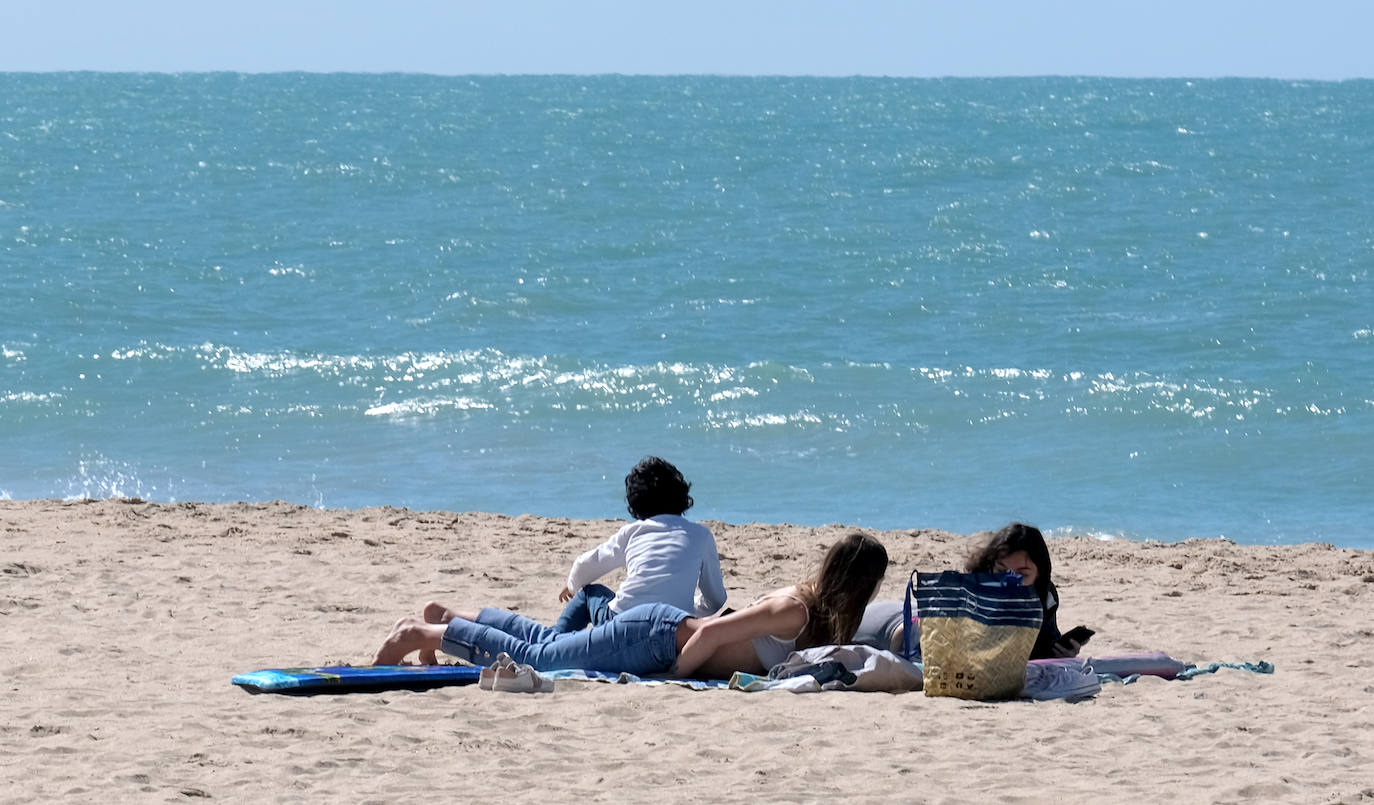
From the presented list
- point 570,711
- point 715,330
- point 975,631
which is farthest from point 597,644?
point 715,330

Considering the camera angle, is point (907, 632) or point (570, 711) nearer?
point (570, 711)

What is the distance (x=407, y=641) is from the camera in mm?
6012

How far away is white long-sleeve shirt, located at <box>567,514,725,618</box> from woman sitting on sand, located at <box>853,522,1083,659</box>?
611mm

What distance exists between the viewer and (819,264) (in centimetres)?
2144

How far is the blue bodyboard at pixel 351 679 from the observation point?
5574 mm

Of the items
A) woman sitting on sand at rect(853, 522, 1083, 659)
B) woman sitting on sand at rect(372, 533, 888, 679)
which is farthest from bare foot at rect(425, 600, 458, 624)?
woman sitting on sand at rect(853, 522, 1083, 659)

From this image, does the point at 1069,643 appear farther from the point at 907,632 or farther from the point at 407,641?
the point at 407,641

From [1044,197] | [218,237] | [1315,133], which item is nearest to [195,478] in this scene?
[218,237]

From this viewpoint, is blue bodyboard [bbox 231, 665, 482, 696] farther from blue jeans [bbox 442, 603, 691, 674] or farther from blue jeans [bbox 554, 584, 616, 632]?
blue jeans [bbox 554, 584, 616, 632]

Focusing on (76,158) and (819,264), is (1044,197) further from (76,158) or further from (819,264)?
(76,158)

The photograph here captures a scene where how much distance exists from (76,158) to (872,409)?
24578 millimetres

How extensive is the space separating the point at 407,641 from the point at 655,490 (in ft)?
3.46

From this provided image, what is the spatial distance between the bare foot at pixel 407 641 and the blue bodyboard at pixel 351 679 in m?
0.11

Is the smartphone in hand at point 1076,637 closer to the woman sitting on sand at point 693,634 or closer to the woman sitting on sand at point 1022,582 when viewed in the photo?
the woman sitting on sand at point 1022,582
